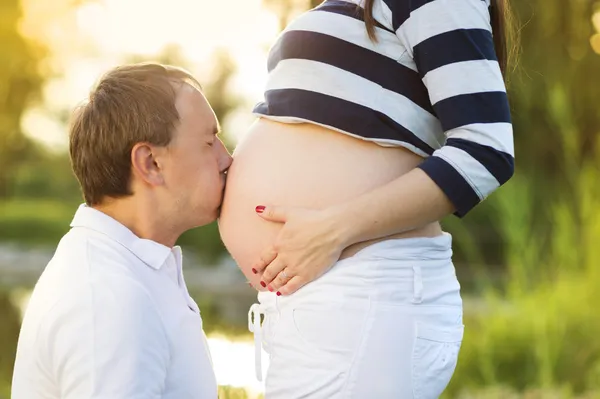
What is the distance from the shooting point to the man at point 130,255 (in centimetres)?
176

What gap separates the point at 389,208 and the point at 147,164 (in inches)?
22.0

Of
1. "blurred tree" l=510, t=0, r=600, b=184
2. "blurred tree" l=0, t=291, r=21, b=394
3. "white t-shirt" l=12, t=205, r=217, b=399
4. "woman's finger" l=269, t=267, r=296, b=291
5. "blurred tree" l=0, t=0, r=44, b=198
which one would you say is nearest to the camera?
"white t-shirt" l=12, t=205, r=217, b=399

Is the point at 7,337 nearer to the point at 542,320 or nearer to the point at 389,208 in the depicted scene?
the point at 542,320

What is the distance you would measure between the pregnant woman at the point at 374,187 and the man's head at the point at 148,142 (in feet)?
0.60

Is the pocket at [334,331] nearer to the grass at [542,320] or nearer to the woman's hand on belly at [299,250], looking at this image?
the woman's hand on belly at [299,250]

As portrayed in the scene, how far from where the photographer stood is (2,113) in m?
18.8

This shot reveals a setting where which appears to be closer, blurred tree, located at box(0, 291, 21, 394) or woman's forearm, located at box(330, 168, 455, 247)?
woman's forearm, located at box(330, 168, 455, 247)

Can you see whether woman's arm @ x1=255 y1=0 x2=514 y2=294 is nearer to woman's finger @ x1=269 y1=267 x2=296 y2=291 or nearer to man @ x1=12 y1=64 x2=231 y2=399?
woman's finger @ x1=269 y1=267 x2=296 y2=291

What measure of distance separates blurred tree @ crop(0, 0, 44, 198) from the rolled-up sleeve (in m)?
17.5

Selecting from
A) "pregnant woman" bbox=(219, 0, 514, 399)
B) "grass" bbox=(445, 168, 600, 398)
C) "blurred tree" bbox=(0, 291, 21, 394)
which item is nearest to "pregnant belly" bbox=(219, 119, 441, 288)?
"pregnant woman" bbox=(219, 0, 514, 399)

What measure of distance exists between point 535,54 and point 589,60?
637 mm

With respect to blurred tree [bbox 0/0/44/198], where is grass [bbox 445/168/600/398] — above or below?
below

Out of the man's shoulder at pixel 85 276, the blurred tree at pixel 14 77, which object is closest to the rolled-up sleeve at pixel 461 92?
the man's shoulder at pixel 85 276

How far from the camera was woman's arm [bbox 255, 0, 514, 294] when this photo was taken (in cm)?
179
